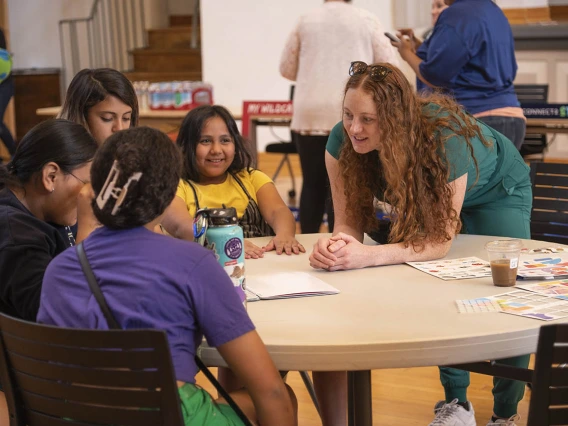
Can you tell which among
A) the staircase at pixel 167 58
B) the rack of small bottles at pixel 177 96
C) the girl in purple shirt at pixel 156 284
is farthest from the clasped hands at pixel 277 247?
the staircase at pixel 167 58

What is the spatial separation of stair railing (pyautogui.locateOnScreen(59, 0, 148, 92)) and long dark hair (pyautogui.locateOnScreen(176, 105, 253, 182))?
767cm

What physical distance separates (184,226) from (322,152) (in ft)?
6.21

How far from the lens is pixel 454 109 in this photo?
2277 mm

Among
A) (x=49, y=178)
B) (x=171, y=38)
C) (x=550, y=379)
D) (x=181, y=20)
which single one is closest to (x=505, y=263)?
(x=550, y=379)

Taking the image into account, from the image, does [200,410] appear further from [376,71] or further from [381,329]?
Answer: [376,71]

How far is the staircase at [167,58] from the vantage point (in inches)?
380

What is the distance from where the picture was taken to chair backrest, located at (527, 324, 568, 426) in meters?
1.31

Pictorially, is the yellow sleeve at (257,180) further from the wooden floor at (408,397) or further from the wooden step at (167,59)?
the wooden step at (167,59)

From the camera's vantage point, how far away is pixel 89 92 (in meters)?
2.56

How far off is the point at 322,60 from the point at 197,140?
1.68 metres

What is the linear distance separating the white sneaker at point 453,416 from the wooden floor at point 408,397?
18 cm

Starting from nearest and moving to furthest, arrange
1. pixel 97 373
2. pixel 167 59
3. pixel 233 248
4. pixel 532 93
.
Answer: pixel 97 373 → pixel 233 248 → pixel 532 93 → pixel 167 59

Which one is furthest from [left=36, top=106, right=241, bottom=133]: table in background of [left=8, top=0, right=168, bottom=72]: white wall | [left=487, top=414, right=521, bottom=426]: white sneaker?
[left=8, top=0, right=168, bottom=72]: white wall

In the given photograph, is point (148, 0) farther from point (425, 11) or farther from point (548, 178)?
point (548, 178)
